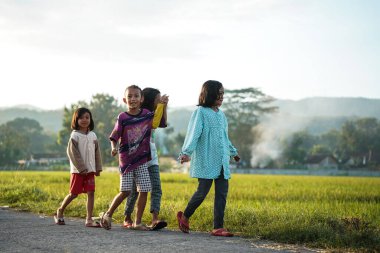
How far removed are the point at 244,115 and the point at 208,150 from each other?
63.4 meters

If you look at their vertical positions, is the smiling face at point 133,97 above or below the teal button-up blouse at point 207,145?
above

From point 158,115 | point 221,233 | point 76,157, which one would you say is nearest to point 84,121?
point 76,157

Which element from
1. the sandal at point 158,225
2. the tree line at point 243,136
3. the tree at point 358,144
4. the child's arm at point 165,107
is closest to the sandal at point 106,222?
the sandal at point 158,225

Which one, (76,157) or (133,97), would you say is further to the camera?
(76,157)

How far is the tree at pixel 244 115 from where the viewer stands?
65.2 metres

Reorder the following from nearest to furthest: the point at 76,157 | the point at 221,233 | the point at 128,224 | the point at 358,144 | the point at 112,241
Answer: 1. the point at 112,241
2. the point at 221,233
3. the point at 128,224
4. the point at 76,157
5. the point at 358,144

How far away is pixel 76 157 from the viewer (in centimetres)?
606

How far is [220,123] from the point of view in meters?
5.55

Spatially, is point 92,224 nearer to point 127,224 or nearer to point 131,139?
point 127,224

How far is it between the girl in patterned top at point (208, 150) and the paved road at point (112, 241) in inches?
13.8

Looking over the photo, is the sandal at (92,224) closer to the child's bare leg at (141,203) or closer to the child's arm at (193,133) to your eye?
the child's bare leg at (141,203)

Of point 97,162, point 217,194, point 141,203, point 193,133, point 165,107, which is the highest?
point 165,107

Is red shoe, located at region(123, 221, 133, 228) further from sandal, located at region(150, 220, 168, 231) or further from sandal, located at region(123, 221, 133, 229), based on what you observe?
sandal, located at region(150, 220, 168, 231)

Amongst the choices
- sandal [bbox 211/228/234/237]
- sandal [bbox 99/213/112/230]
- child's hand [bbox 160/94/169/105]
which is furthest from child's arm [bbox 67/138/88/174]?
sandal [bbox 211/228/234/237]
